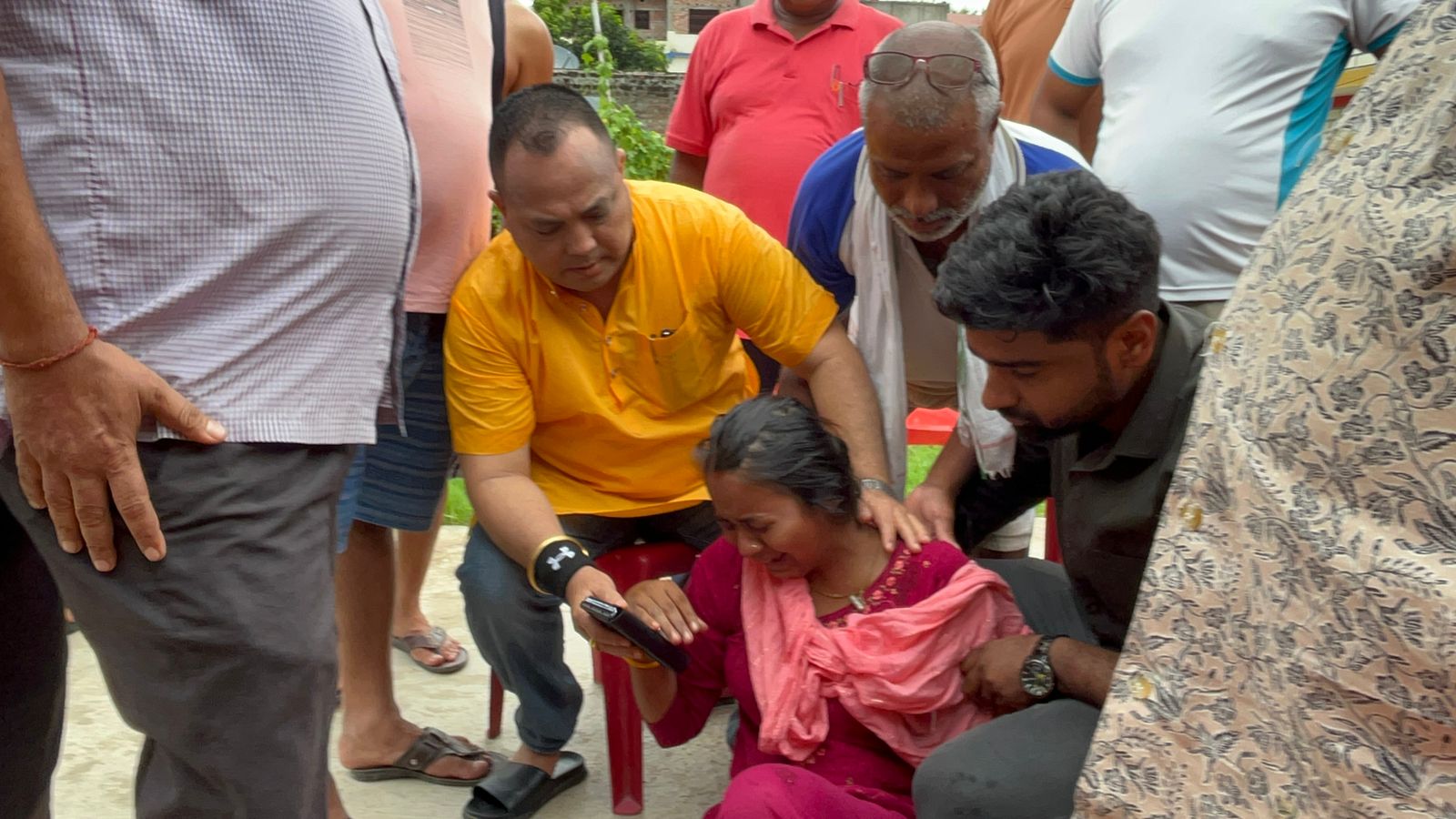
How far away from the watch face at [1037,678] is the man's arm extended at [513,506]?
2.71ft

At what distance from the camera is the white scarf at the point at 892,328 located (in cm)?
262

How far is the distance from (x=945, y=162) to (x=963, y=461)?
0.65 m

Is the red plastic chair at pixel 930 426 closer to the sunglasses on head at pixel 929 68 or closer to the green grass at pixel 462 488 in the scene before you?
the green grass at pixel 462 488

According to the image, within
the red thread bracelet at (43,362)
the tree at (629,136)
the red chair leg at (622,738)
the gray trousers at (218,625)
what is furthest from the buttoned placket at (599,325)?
the tree at (629,136)

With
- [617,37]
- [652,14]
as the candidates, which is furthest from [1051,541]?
[652,14]

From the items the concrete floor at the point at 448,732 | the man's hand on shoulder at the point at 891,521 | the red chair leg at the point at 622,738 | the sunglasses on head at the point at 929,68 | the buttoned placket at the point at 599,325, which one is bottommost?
the concrete floor at the point at 448,732

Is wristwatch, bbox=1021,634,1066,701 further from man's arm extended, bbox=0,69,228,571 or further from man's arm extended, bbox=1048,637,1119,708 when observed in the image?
man's arm extended, bbox=0,69,228,571

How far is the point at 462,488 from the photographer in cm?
591

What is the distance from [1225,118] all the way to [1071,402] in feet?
3.40

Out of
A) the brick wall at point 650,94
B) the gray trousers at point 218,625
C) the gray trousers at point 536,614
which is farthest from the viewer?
the brick wall at point 650,94

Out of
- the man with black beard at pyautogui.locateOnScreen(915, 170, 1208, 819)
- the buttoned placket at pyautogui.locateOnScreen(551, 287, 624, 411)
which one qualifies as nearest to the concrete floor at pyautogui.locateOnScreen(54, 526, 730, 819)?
the buttoned placket at pyautogui.locateOnScreen(551, 287, 624, 411)

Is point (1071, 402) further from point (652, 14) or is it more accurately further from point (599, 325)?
point (652, 14)

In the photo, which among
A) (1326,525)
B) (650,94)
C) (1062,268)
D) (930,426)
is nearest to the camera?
(1326,525)

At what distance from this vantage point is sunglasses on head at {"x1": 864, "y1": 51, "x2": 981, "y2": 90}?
2.48m
